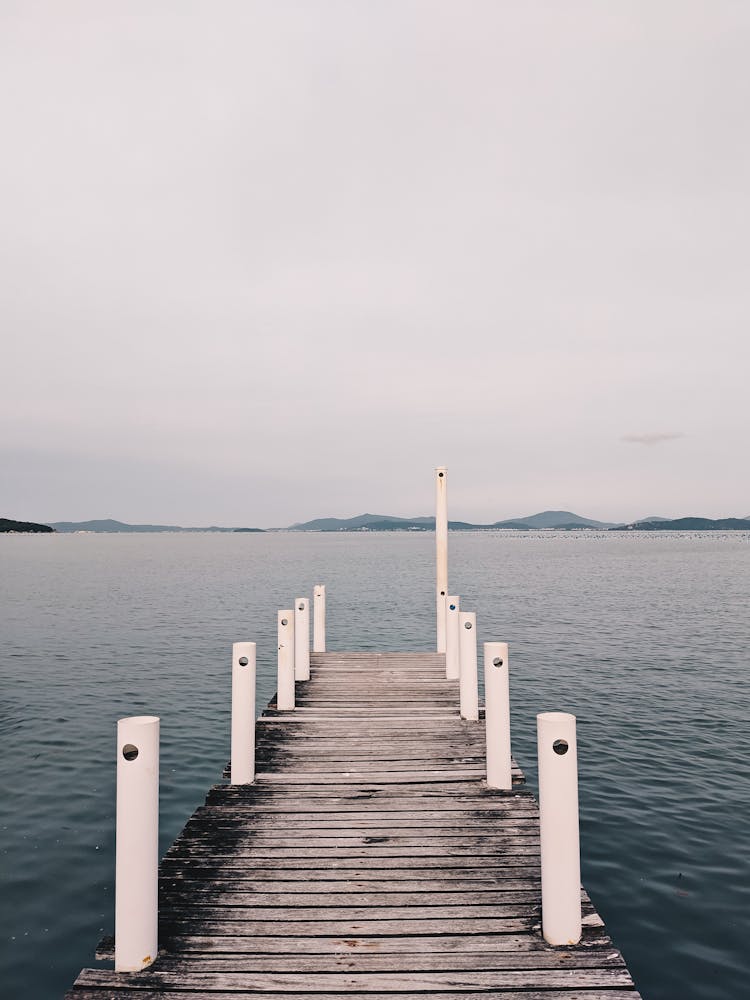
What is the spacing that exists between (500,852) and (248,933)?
2.23 meters

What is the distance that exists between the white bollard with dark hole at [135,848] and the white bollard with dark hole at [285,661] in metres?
4.60

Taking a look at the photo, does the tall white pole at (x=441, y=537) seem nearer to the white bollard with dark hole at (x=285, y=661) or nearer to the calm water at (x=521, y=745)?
the calm water at (x=521, y=745)

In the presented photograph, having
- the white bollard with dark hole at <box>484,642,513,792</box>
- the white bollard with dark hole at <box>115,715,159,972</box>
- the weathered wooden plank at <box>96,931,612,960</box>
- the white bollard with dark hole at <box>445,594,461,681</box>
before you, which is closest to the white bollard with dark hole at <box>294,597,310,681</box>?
the white bollard with dark hole at <box>445,594,461,681</box>

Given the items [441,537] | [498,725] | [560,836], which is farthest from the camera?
[441,537]

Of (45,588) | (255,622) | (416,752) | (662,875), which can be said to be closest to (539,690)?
(662,875)

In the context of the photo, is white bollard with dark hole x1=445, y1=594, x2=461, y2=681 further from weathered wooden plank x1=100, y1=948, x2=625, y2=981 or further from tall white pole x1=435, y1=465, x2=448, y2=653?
weathered wooden plank x1=100, y1=948, x2=625, y2=981

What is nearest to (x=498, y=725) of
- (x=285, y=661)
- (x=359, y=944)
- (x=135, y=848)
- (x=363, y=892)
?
(x=363, y=892)

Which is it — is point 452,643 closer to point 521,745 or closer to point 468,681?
point 468,681

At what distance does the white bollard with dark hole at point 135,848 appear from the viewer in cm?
397

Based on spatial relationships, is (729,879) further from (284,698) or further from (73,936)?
(73,936)

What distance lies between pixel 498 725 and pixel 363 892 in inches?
96.8

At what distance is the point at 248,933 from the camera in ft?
14.1

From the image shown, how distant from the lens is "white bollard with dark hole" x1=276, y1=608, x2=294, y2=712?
886 centimetres

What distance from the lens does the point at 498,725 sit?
6.73m
